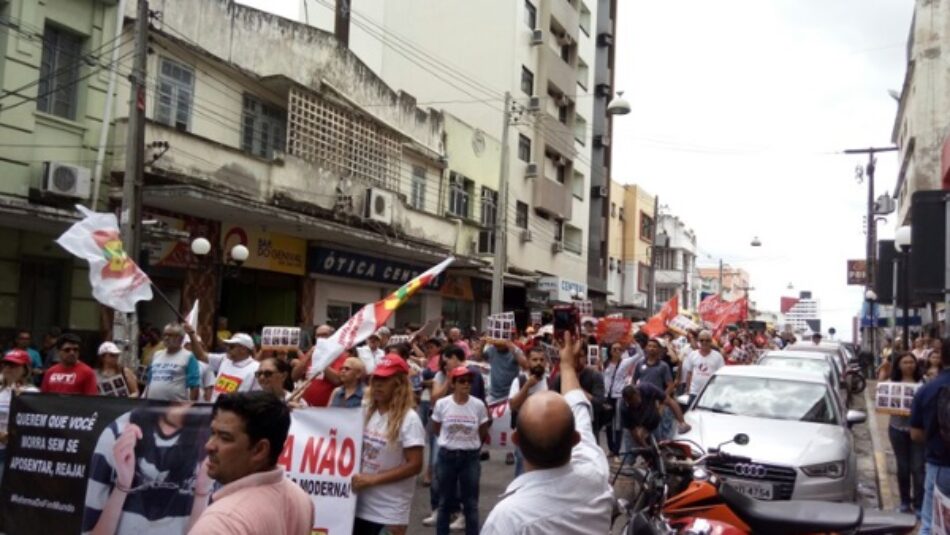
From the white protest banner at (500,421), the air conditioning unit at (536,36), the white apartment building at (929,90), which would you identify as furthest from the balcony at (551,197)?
the white protest banner at (500,421)

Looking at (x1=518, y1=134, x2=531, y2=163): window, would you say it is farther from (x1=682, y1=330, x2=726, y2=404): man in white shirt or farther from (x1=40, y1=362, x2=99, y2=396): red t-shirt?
(x1=40, y1=362, x2=99, y2=396): red t-shirt

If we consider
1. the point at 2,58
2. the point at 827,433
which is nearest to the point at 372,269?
the point at 2,58

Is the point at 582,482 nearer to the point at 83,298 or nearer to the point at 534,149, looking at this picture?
the point at 83,298

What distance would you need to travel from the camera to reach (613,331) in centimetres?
1162

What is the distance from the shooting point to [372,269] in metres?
23.1

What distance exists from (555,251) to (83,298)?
24.3 m

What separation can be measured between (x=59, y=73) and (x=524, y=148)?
876 inches

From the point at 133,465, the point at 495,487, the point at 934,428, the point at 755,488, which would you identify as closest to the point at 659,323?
the point at 495,487

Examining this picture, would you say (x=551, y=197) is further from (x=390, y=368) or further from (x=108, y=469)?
(x=108, y=469)

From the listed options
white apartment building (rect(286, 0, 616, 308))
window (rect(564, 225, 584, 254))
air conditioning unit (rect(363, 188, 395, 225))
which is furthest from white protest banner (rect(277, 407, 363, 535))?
window (rect(564, 225, 584, 254))

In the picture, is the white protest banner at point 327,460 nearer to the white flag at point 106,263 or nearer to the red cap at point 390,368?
the red cap at point 390,368

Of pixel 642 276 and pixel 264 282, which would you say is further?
pixel 642 276

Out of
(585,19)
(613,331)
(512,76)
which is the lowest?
(613,331)

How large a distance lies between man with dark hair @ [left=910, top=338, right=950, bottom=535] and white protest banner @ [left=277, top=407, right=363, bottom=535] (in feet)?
12.3
